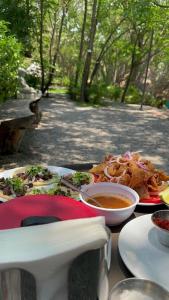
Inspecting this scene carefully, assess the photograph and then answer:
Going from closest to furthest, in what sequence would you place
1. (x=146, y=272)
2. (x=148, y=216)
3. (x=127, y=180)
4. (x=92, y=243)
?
(x=92, y=243) → (x=146, y=272) → (x=148, y=216) → (x=127, y=180)

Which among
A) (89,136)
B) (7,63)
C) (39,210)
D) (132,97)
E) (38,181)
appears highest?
(7,63)

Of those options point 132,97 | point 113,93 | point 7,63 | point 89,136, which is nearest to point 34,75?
point 113,93

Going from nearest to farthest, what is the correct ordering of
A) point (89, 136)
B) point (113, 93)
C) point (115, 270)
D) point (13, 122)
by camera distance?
point (115, 270)
point (13, 122)
point (89, 136)
point (113, 93)

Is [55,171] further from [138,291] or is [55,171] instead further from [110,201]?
[138,291]

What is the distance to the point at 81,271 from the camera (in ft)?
2.20

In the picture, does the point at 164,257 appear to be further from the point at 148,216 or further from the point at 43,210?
the point at 43,210

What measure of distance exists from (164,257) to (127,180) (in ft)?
1.50

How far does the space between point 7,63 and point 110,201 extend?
3.90m

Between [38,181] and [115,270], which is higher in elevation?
[38,181]

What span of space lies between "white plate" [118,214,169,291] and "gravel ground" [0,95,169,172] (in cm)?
357

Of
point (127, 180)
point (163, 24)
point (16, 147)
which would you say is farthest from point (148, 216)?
point (163, 24)

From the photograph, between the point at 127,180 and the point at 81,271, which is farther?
the point at 127,180

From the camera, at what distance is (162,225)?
1.13 meters

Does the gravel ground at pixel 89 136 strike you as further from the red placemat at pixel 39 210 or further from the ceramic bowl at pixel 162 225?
the red placemat at pixel 39 210
